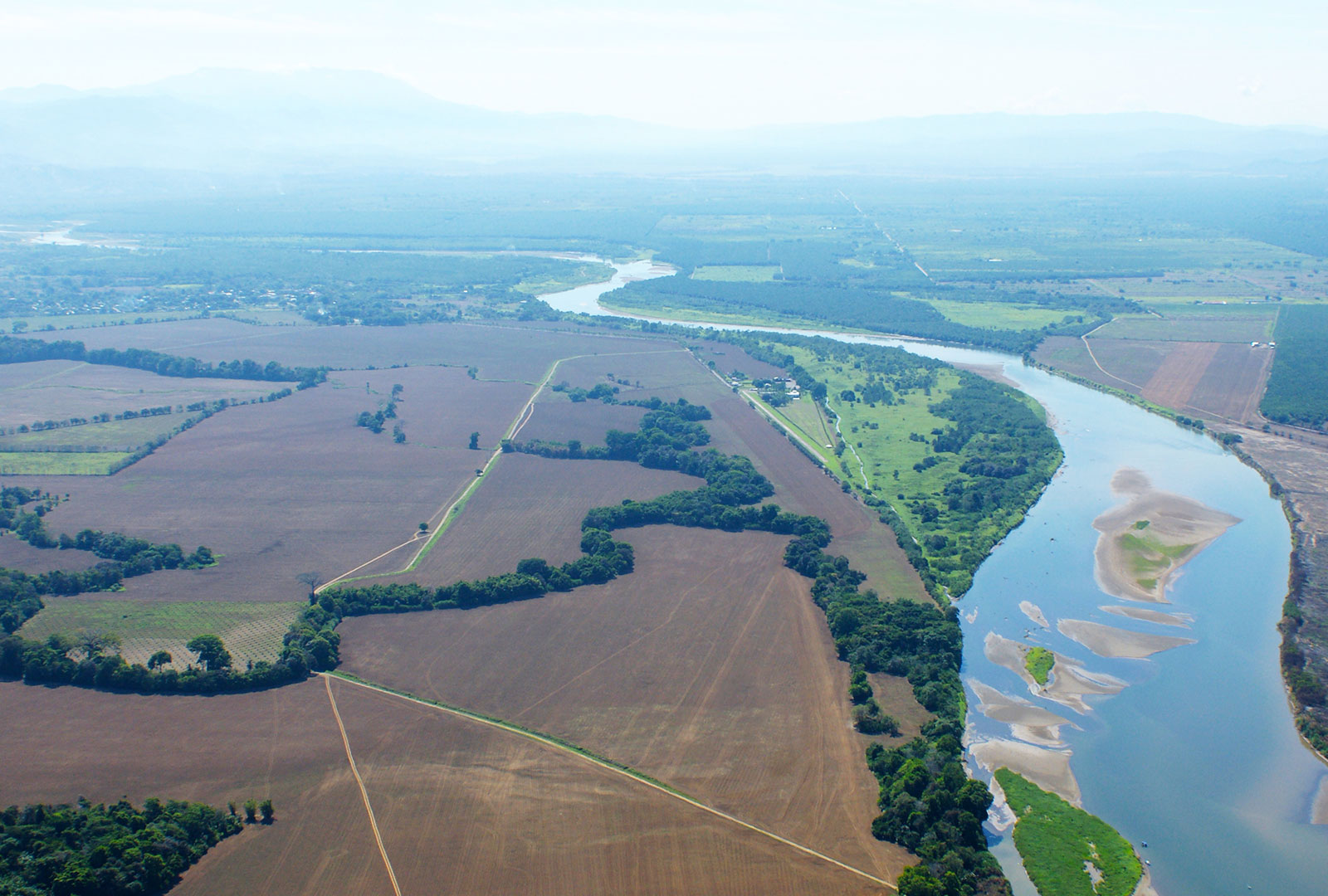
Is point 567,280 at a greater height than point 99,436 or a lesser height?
greater

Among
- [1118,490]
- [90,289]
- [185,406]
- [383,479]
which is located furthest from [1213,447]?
[90,289]

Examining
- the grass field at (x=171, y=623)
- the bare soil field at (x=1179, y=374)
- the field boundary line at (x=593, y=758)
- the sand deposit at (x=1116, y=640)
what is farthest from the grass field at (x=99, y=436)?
the bare soil field at (x=1179, y=374)

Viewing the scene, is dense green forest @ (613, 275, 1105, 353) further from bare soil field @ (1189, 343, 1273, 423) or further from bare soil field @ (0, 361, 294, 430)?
bare soil field @ (0, 361, 294, 430)

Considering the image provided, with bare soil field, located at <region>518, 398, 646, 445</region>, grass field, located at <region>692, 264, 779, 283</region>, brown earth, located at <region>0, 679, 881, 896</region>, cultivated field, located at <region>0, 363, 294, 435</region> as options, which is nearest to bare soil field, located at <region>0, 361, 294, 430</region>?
cultivated field, located at <region>0, 363, 294, 435</region>

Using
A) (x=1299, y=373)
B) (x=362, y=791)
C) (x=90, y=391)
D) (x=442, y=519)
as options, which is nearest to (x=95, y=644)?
(x=362, y=791)

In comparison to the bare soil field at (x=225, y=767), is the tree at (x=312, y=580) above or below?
above

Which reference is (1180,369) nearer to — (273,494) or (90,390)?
(273,494)

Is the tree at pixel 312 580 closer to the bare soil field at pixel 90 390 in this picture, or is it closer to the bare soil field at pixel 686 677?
the bare soil field at pixel 686 677
